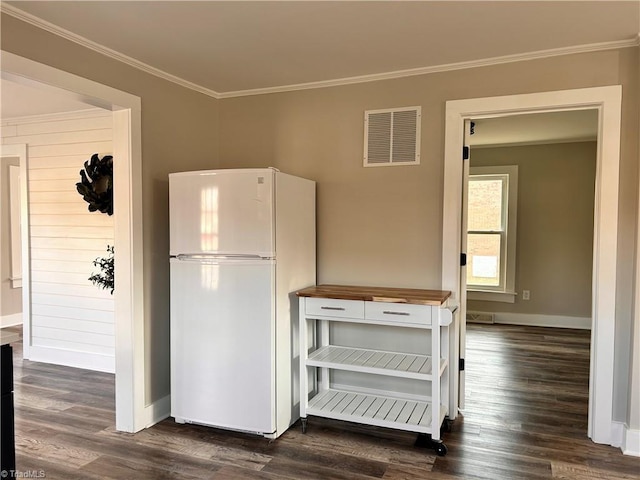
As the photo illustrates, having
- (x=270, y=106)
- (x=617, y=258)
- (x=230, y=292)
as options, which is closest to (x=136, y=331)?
(x=230, y=292)

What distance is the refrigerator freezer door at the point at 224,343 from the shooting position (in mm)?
2807

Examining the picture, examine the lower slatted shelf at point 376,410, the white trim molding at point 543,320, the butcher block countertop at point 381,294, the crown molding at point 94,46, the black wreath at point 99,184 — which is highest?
the crown molding at point 94,46

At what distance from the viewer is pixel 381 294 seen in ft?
9.23

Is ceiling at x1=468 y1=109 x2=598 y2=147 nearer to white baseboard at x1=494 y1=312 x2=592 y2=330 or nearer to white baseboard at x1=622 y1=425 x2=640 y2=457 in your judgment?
white baseboard at x1=494 y1=312 x2=592 y2=330

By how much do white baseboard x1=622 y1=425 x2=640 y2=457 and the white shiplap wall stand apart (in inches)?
154

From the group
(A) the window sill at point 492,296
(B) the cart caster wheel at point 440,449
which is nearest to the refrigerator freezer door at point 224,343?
(B) the cart caster wheel at point 440,449

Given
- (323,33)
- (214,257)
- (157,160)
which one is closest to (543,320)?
(214,257)

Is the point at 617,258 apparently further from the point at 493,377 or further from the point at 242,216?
the point at 242,216

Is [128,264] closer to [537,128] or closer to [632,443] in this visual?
[632,443]

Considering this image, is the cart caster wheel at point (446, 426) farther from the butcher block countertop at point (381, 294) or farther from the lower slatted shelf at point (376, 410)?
the butcher block countertop at point (381, 294)

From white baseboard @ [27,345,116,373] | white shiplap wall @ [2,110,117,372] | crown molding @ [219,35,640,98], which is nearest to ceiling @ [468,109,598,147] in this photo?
crown molding @ [219,35,640,98]

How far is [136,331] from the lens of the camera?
9.74 feet

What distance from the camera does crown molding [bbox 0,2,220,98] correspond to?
2244 mm

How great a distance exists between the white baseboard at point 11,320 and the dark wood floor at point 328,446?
2.68 meters
